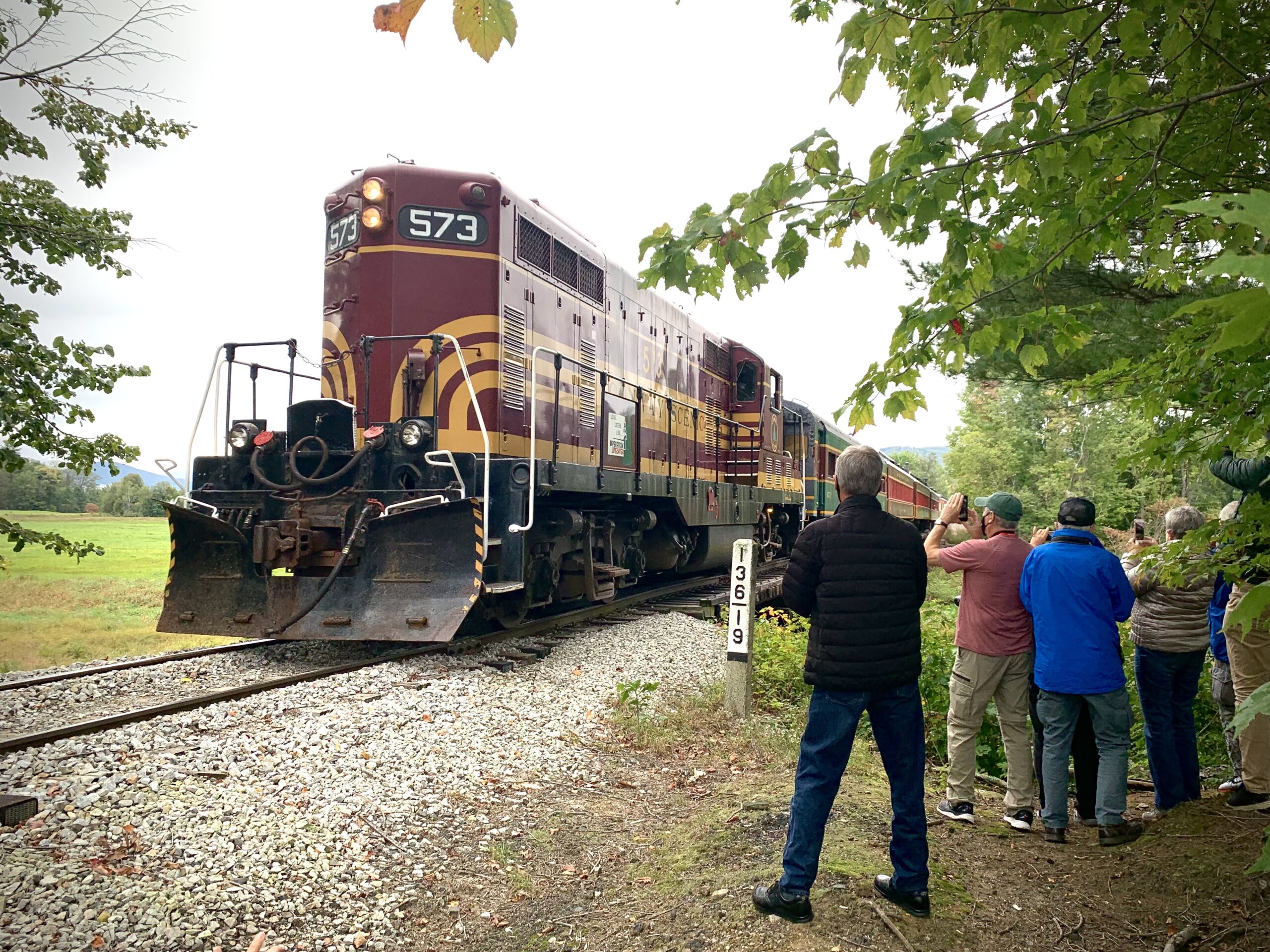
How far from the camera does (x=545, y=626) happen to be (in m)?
7.96

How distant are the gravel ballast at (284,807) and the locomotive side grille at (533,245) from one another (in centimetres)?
415

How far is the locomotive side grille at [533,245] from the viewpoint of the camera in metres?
7.96

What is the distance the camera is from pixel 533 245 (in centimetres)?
820

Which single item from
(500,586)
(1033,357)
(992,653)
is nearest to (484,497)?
(500,586)

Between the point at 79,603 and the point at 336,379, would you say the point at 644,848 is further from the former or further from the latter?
the point at 79,603

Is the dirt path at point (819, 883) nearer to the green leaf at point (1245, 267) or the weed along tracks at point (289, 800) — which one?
the weed along tracks at point (289, 800)

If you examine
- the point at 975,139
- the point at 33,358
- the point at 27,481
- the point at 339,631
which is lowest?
the point at 339,631

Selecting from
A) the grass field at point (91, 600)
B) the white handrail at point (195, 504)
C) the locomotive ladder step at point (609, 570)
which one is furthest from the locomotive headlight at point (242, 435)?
the locomotive ladder step at point (609, 570)

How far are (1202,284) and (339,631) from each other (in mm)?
7923

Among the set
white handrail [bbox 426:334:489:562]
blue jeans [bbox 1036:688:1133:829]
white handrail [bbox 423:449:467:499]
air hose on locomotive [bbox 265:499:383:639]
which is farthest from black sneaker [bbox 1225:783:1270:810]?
air hose on locomotive [bbox 265:499:383:639]

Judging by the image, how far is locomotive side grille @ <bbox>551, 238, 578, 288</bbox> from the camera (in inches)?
338

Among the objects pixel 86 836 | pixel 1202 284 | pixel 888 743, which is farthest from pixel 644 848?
pixel 1202 284

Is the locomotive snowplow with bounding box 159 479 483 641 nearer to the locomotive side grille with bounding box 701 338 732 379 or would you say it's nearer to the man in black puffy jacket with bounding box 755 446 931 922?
the man in black puffy jacket with bounding box 755 446 931 922

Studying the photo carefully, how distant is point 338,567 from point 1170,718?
544 centimetres
